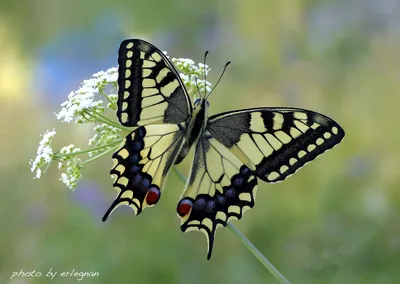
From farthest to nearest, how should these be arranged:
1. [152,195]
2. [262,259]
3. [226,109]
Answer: [226,109]
[152,195]
[262,259]

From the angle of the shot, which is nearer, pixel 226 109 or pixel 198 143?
pixel 198 143

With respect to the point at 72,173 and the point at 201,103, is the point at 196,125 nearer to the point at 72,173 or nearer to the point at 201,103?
the point at 201,103

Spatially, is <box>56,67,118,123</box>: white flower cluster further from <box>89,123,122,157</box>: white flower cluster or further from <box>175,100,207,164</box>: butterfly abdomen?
<box>175,100,207,164</box>: butterfly abdomen

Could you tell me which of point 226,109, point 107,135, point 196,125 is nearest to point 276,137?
point 196,125

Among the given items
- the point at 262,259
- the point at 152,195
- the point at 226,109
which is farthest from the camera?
the point at 226,109

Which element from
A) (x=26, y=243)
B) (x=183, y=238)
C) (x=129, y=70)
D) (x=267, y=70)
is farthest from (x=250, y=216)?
(x=129, y=70)

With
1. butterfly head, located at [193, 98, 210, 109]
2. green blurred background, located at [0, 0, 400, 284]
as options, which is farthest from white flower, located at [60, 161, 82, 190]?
green blurred background, located at [0, 0, 400, 284]

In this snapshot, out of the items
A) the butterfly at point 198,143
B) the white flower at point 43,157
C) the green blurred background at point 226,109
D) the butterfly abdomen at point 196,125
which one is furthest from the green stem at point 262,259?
the green blurred background at point 226,109
